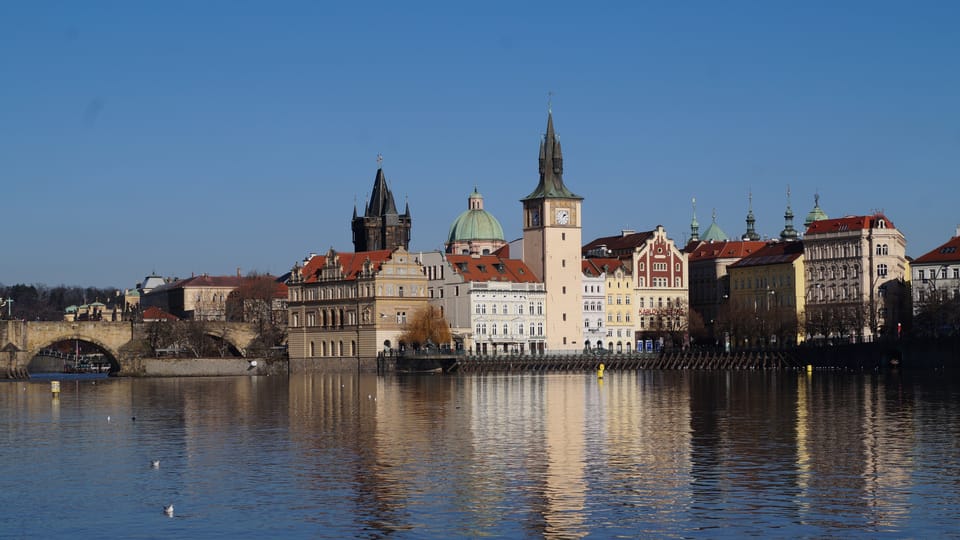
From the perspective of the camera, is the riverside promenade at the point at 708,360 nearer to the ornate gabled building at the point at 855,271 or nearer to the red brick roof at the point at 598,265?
the ornate gabled building at the point at 855,271

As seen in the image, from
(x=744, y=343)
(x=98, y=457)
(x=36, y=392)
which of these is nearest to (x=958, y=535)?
(x=98, y=457)

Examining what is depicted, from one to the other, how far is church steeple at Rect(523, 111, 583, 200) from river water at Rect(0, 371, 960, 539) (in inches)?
3100

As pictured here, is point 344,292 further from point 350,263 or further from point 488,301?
point 488,301

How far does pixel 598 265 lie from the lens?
16375 cm

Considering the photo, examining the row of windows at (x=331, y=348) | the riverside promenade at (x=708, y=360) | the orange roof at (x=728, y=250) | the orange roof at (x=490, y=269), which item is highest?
the orange roof at (x=728, y=250)

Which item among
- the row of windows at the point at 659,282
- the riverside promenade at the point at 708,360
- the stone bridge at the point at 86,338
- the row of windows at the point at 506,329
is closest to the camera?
the riverside promenade at the point at 708,360

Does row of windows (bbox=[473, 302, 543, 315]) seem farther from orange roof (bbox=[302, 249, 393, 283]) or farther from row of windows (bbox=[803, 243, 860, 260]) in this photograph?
row of windows (bbox=[803, 243, 860, 260])

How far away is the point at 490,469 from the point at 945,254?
11599 cm

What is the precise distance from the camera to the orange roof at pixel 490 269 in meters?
150

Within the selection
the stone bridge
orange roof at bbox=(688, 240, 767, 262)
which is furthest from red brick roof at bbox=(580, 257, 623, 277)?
the stone bridge

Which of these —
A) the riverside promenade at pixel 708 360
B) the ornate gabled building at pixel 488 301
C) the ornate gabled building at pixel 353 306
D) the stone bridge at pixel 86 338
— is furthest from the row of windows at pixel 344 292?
the stone bridge at pixel 86 338

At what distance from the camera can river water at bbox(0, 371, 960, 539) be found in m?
32.7

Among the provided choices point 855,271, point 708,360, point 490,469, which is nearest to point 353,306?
point 708,360

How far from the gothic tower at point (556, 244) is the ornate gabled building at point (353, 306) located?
12.6m
